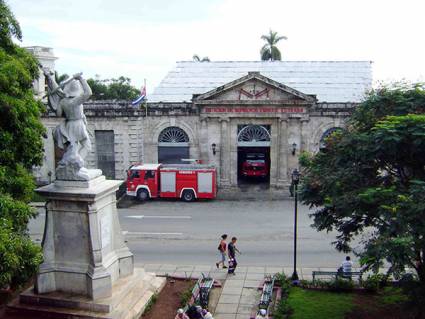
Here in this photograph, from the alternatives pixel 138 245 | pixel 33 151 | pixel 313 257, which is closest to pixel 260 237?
pixel 313 257

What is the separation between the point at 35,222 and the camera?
2750 centimetres

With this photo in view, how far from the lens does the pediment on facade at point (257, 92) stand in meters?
33.0

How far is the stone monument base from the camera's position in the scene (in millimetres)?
14016

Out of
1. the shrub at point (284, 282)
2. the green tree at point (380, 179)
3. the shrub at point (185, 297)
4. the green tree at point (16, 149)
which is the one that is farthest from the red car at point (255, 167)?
the green tree at point (16, 149)

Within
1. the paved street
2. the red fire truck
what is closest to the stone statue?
the paved street

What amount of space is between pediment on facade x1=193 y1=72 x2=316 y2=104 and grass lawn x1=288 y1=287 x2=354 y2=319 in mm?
17994

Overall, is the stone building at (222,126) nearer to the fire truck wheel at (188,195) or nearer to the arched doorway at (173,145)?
the arched doorway at (173,145)

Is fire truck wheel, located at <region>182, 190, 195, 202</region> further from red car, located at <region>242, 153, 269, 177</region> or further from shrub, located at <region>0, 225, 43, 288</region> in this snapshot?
shrub, located at <region>0, 225, 43, 288</region>

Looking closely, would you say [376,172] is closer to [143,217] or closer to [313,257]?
[313,257]

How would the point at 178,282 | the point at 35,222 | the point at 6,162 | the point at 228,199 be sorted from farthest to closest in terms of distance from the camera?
the point at 228,199 → the point at 35,222 → the point at 178,282 → the point at 6,162

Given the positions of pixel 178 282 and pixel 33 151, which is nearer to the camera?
pixel 33 151

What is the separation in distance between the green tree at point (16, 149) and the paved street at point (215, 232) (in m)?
8.48

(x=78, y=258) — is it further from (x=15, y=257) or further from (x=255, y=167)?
(x=255, y=167)

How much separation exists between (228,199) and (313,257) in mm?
12195
